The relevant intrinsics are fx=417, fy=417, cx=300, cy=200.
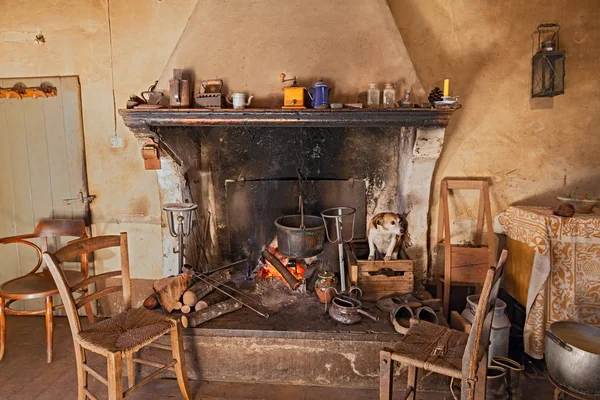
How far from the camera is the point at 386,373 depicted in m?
2.00

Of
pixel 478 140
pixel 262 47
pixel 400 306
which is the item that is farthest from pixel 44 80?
pixel 478 140

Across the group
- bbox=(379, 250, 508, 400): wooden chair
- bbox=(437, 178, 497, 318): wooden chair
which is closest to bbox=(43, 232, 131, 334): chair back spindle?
bbox=(379, 250, 508, 400): wooden chair

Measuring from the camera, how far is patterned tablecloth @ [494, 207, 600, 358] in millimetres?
2768

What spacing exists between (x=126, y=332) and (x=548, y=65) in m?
3.28

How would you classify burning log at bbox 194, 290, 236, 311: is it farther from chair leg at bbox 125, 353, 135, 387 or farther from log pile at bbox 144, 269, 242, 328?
chair leg at bbox 125, 353, 135, 387

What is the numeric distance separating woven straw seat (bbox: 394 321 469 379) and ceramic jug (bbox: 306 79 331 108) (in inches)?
57.3

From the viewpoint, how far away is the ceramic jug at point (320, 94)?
105 inches

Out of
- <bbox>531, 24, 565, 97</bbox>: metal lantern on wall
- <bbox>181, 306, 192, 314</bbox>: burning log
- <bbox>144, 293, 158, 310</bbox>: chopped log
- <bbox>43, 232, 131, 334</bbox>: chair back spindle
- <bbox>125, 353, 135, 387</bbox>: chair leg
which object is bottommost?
<bbox>125, 353, 135, 387</bbox>: chair leg

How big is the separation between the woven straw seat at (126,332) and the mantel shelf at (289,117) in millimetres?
1253

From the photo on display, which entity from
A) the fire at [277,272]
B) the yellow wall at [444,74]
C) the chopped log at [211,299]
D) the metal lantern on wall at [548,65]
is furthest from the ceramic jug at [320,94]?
the metal lantern on wall at [548,65]

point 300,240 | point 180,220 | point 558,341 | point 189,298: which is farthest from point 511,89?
point 189,298

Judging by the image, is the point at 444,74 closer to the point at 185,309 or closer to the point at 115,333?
the point at 185,309

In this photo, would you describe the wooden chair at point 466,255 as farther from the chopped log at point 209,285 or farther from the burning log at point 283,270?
the chopped log at point 209,285

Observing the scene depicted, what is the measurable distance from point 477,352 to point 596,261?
5.06ft
